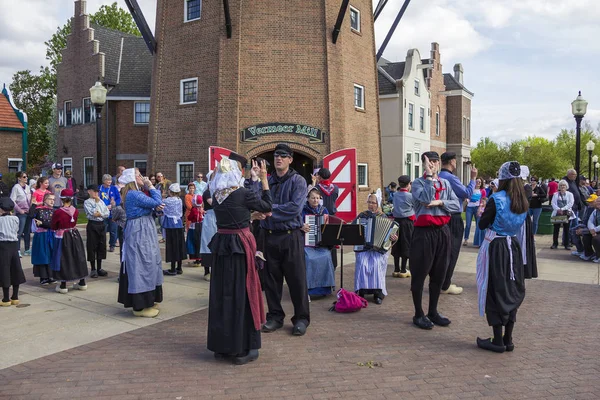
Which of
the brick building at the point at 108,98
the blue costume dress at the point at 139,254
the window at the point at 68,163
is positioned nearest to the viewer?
the blue costume dress at the point at 139,254

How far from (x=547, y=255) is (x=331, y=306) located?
7961 mm

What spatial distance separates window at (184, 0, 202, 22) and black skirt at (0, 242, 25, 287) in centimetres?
1479

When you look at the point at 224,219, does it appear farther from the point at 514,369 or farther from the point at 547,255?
the point at 547,255

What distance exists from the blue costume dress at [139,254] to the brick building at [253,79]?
1236 centimetres

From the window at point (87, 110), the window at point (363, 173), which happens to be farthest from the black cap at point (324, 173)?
the window at point (87, 110)

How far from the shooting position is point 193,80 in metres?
19.8

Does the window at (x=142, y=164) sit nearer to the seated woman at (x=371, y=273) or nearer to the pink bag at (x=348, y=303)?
the seated woman at (x=371, y=273)

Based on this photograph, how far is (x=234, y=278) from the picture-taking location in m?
5.05

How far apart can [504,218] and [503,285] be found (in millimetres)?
719

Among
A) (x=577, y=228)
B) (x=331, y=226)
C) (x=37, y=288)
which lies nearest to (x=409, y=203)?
(x=331, y=226)

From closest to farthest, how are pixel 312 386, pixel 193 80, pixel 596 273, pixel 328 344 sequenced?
1. pixel 312 386
2. pixel 328 344
3. pixel 596 273
4. pixel 193 80

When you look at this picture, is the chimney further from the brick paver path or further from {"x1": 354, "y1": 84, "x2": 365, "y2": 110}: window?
the brick paver path

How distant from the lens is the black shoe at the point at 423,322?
613 cm

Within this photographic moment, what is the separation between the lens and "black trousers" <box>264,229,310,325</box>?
19.3 feet
